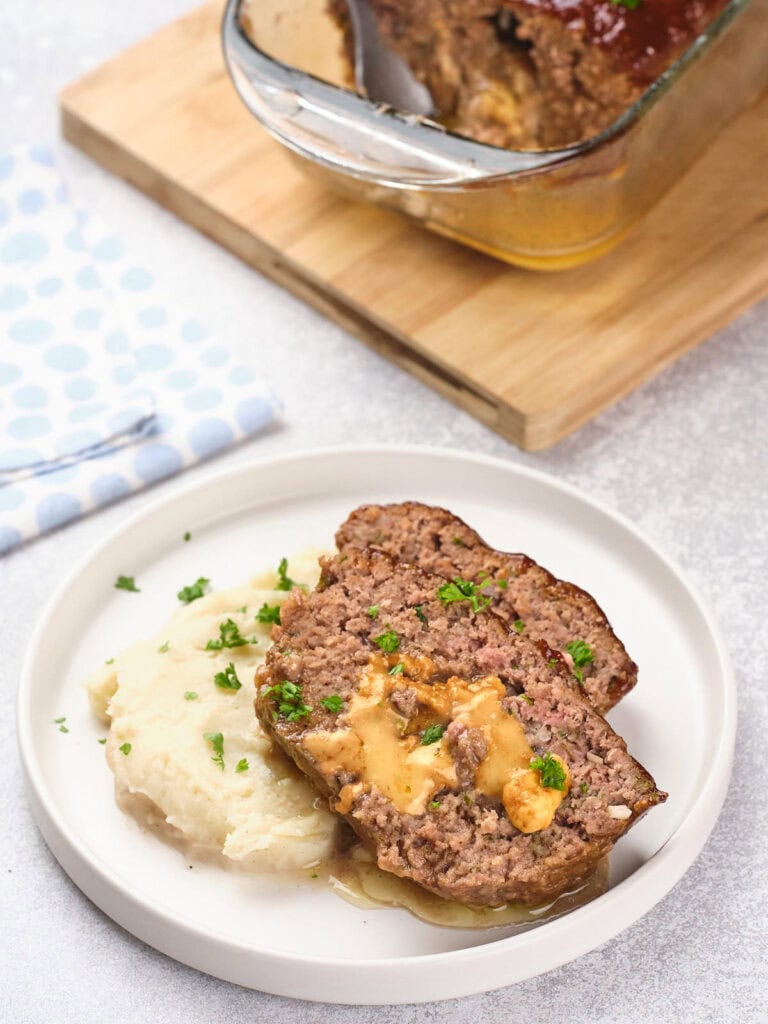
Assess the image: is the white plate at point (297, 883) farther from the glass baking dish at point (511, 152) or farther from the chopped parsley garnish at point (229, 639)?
the glass baking dish at point (511, 152)

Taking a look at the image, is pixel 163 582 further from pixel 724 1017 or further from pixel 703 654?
pixel 724 1017

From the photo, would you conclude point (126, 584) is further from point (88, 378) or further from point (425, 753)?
point (425, 753)

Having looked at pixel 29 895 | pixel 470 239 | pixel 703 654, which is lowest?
pixel 29 895

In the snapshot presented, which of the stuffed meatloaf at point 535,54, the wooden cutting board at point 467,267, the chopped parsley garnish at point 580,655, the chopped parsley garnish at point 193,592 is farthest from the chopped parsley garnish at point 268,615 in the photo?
the stuffed meatloaf at point 535,54

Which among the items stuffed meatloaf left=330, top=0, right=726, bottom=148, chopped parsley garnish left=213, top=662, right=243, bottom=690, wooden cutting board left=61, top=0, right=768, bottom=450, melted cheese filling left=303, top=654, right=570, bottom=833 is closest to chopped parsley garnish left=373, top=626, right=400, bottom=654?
melted cheese filling left=303, top=654, right=570, bottom=833

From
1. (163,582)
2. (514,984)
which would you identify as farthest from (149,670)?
(514,984)

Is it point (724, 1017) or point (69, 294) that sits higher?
point (69, 294)

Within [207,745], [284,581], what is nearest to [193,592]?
[284,581]

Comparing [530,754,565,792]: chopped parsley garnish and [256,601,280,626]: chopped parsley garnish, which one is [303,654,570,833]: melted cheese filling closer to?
[530,754,565,792]: chopped parsley garnish
